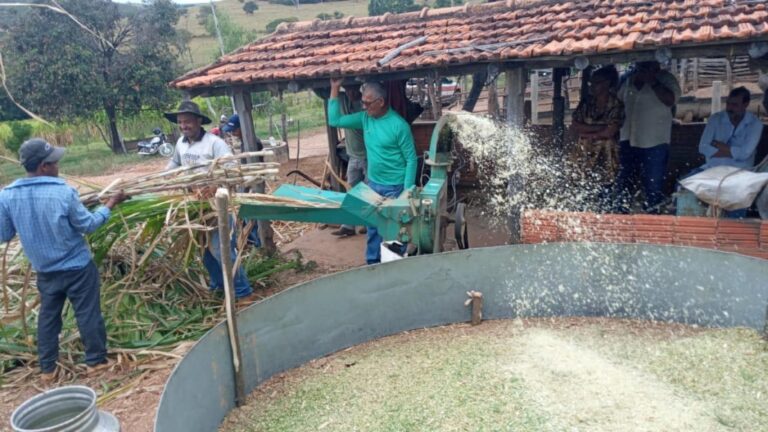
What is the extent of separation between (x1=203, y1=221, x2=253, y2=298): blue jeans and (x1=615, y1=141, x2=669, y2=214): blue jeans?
12.2 feet

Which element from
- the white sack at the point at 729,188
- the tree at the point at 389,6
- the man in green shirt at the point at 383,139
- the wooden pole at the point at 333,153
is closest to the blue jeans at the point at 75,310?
the man in green shirt at the point at 383,139

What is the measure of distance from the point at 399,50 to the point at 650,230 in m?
2.54

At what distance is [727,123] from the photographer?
5168 mm

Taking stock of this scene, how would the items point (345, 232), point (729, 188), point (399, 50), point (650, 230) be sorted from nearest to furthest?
point (729, 188)
point (650, 230)
point (399, 50)
point (345, 232)

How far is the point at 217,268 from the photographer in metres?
4.52

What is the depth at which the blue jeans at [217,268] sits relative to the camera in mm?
4281

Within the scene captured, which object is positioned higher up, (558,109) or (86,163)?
(558,109)

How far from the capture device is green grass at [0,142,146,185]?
14.2 meters

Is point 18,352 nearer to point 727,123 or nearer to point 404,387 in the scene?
point 404,387

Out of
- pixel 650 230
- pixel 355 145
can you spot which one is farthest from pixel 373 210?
pixel 355 145

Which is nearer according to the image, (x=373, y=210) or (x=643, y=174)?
(x=373, y=210)

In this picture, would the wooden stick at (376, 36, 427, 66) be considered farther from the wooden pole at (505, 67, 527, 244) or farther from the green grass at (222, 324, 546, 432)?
the green grass at (222, 324, 546, 432)

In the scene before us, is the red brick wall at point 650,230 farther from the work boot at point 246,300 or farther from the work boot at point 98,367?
the work boot at point 98,367

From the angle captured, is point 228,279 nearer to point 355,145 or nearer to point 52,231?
point 52,231
